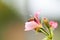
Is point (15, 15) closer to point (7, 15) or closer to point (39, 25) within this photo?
point (7, 15)

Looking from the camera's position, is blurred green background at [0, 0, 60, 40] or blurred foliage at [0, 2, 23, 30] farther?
blurred foliage at [0, 2, 23, 30]

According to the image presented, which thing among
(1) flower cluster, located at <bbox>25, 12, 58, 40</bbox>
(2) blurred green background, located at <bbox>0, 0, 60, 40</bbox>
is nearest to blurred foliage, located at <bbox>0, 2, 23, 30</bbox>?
(2) blurred green background, located at <bbox>0, 0, 60, 40</bbox>

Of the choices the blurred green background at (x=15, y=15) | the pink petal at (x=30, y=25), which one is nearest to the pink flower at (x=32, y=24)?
the pink petal at (x=30, y=25)

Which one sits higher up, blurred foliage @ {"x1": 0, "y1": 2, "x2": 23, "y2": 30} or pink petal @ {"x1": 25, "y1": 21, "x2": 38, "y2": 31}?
pink petal @ {"x1": 25, "y1": 21, "x2": 38, "y2": 31}

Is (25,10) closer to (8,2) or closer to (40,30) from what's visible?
(8,2)

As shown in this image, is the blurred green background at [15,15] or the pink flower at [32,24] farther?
the blurred green background at [15,15]

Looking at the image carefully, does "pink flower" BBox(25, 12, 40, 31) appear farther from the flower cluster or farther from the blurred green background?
the blurred green background

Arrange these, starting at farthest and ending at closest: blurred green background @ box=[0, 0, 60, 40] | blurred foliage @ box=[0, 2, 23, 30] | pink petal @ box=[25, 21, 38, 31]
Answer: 1. blurred foliage @ box=[0, 2, 23, 30]
2. blurred green background @ box=[0, 0, 60, 40]
3. pink petal @ box=[25, 21, 38, 31]

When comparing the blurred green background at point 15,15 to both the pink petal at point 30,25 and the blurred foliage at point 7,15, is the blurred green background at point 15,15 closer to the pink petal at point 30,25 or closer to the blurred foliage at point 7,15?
the blurred foliage at point 7,15

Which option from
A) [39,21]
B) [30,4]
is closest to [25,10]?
[30,4]

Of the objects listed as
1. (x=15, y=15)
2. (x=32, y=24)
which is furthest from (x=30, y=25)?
(x=15, y=15)

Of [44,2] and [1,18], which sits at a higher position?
[44,2]
